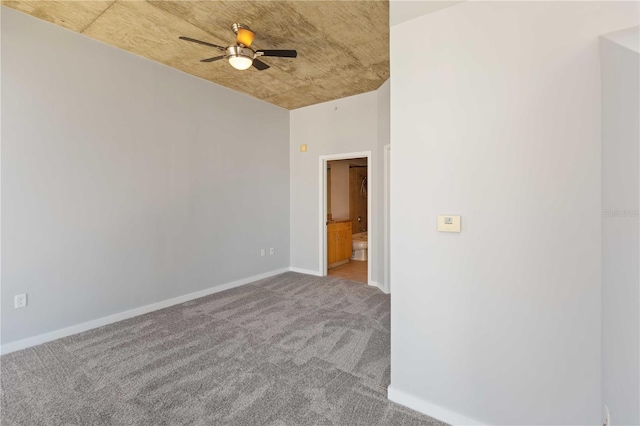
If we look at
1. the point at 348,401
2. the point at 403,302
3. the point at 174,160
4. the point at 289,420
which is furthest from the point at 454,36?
the point at 174,160

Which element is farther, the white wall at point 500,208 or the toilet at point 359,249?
the toilet at point 359,249

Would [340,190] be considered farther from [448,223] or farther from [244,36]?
[448,223]

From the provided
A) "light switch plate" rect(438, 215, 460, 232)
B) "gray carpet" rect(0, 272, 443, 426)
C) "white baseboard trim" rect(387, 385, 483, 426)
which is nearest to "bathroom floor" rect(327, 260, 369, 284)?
"gray carpet" rect(0, 272, 443, 426)

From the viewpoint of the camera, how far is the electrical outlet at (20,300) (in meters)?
2.45

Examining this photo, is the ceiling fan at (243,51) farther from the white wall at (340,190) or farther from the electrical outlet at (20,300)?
the white wall at (340,190)

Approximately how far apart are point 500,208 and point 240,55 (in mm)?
2462

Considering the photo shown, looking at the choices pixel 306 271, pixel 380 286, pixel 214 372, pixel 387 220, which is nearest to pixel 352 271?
pixel 306 271

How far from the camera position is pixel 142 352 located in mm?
2420

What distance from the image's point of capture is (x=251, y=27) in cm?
257

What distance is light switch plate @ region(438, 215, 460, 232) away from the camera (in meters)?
1.62

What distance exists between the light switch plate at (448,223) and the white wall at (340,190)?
18.8 feet

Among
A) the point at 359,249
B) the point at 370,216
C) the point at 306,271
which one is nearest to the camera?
the point at 370,216

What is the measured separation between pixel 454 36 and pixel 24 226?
3.75m

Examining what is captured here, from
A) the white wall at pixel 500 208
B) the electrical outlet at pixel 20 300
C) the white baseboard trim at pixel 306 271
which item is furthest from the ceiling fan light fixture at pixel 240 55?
the white baseboard trim at pixel 306 271
